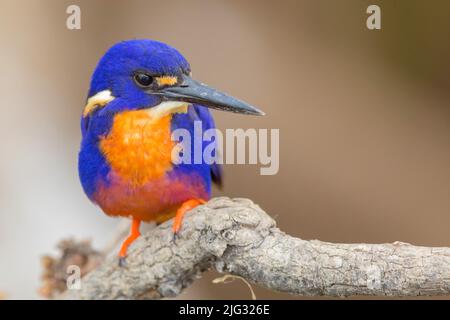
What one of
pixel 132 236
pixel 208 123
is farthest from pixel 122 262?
pixel 208 123

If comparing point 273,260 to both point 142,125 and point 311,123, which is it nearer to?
point 142,125

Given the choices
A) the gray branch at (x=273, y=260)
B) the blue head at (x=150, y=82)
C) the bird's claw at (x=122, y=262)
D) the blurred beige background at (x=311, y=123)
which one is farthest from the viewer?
the blurred beige background at (x=311, y=123)

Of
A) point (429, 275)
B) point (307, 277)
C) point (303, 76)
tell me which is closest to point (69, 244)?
point (307, 277)

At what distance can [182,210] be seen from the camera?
2348mm

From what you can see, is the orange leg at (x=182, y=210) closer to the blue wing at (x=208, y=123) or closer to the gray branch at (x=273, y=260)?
the gray branch at (x=273, y=260)

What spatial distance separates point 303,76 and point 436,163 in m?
0.93

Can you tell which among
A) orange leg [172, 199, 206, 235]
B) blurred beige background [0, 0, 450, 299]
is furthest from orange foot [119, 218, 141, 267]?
blurred beige background [0, 0, 450, 299]

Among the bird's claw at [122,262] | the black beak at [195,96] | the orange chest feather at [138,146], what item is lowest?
the bird's claw at [122,262]

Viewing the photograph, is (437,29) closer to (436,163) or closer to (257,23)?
(436,163)

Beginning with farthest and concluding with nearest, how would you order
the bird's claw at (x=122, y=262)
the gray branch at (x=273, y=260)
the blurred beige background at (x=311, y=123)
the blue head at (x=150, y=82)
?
1. the blurred beige background at (x=311, y=123)
2. the bird's claw at (x=122, y=262)
3. the blue head at (x=150, y=82)
4. the gray branch at (x=273, y=260)

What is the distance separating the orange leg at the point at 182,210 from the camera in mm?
2283

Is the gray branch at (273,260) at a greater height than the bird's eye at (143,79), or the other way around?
the bird's eye at (143,79)

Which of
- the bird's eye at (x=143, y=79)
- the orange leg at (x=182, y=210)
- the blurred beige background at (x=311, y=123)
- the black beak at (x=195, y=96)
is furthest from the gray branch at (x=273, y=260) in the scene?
the blurred beige background at (x=311, y=123)

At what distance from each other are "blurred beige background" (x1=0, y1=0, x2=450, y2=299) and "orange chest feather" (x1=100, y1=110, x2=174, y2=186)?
5.46 feet
